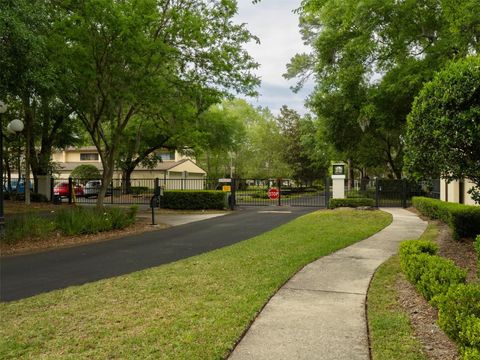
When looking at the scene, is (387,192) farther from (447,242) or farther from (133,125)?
(133,125)

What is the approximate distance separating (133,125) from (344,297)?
26495 mm

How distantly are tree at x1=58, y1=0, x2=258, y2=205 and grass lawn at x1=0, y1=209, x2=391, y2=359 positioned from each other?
302 inches

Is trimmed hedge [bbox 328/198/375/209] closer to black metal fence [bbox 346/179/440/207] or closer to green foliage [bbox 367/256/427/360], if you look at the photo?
black metal fence [bbox 346/179/440/207]

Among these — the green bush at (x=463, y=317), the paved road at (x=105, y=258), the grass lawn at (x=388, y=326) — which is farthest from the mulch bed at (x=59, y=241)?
the green bush at (x=463, y=317)

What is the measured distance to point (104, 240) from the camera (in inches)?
435

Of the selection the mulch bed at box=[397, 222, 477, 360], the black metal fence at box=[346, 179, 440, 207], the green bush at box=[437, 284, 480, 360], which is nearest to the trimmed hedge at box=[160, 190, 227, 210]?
the black metal fence at box=[346, 179, 440, 207]

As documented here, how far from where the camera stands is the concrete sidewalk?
371 cm

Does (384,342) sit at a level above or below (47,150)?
below

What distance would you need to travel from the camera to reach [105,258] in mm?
8500

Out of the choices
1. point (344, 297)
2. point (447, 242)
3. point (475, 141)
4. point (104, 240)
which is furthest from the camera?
point (104, 240)

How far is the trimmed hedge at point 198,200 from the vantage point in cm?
2045

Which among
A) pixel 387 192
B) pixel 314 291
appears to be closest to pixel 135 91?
pixel 314 291

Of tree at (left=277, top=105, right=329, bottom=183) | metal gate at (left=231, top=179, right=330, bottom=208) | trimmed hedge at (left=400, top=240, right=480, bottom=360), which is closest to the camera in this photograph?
trimmed hedge at (left=400, top=240, right=480, bottom=360)

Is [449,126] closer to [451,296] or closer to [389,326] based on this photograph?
[451,296]
